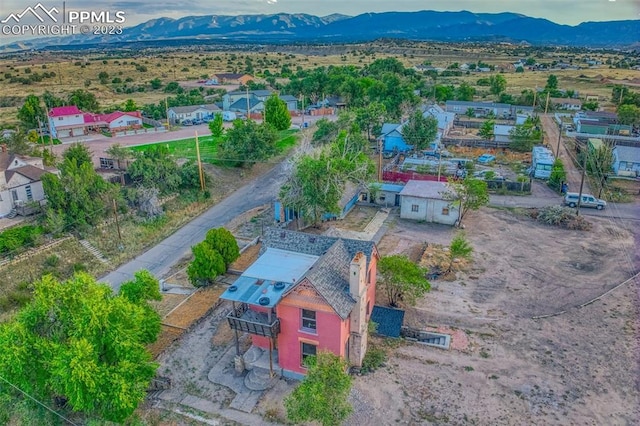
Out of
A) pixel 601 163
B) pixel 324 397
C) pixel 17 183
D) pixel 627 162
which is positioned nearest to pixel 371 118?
pixel 601 163

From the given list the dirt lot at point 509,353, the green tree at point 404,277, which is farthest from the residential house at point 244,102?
the green tree at point 404,277

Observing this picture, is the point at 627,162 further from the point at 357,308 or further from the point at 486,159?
the point at 357,308

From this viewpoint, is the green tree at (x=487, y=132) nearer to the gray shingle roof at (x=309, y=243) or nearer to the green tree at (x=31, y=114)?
the gray shingle roof at (x=309, y=243)

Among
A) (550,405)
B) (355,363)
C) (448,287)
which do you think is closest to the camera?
(550,405)

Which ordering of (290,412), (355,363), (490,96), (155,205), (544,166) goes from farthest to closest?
(490,96)
(544,166)
(155,205)
(355,363)
(290,412)

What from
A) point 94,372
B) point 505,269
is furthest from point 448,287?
point 94,372

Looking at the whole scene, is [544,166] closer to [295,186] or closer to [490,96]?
[295,186]

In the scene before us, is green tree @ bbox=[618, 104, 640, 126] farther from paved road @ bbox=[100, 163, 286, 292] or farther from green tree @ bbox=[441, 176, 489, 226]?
paved road @ bbox=[100, 163, 286, 292]
